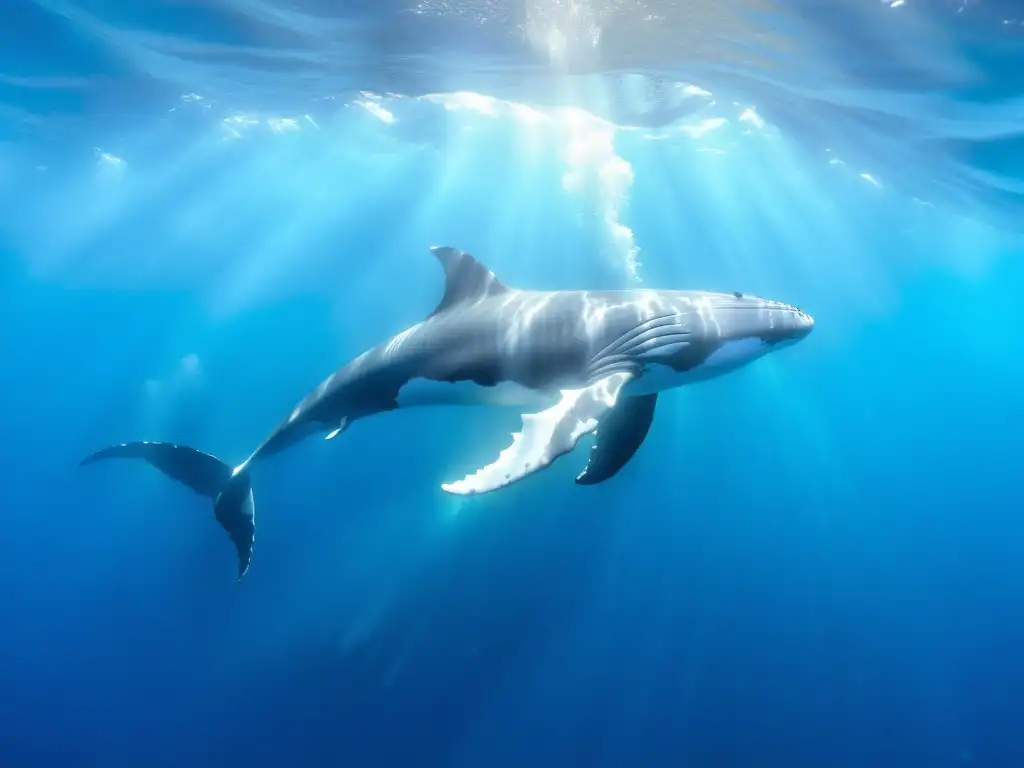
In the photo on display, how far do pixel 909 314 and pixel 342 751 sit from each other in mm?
135501

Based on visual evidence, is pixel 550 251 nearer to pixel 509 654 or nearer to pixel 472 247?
pixel 472 247

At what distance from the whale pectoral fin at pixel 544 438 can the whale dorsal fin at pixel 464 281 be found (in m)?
2.71

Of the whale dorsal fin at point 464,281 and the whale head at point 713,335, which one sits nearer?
the whale head at point 713,335

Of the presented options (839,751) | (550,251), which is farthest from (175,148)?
(550,251)

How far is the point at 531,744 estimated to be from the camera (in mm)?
18094

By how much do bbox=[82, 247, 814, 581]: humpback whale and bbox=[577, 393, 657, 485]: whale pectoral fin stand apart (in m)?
0.01

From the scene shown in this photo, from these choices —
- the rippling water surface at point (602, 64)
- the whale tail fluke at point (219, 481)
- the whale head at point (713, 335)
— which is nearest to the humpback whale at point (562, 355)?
the whale head at point (713, 335)

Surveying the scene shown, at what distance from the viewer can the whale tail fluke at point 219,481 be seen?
36.2 ft

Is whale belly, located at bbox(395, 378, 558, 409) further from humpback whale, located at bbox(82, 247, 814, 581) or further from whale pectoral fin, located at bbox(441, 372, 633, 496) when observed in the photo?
whale pectoral fin, located at bbox(441, 372, 633, 496)

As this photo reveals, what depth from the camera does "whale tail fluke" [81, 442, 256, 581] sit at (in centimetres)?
1104

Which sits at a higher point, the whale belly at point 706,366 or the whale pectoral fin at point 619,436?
the whale belly at point 706,366

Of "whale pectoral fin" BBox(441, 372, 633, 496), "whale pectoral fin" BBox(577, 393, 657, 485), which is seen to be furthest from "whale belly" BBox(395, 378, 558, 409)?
"whale pectoral fin" BBox(441, 372, 633, 496)

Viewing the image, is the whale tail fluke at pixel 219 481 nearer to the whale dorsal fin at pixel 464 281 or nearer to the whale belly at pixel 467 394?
the whale belly at pixel 467 394

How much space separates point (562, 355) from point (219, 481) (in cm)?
731
